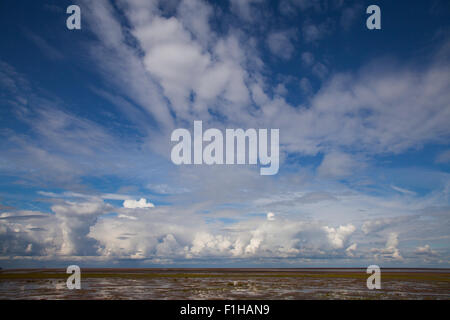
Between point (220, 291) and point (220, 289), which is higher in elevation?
point (220, 291)

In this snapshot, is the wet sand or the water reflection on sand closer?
the water reflection on sand

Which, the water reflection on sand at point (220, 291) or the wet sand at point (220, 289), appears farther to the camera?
the wet sand at point (220, 289)

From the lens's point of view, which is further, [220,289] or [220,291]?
[220,289]
